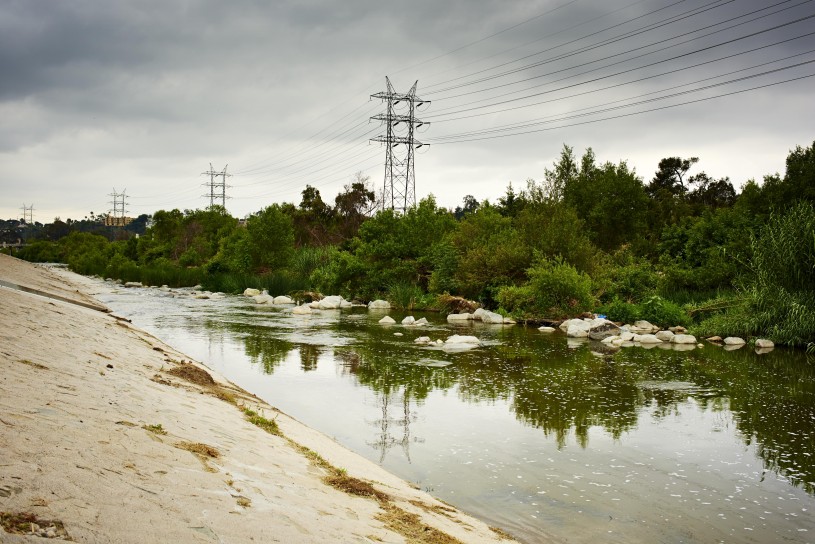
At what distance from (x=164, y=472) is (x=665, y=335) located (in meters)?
19.2

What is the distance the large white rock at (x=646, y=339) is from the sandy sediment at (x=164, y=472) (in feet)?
47.8

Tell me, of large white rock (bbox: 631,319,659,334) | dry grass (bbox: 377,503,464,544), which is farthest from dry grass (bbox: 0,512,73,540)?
large white rock (bbox: 631,319,659,334)

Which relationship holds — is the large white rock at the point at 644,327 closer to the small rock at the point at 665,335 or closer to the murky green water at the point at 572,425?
the small rock at the point at 665,335

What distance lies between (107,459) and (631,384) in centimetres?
1112

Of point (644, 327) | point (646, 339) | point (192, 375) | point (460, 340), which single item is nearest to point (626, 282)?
point (644, 327)

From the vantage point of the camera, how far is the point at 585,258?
27.8 metres

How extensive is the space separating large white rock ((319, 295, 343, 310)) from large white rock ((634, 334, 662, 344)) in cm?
1644

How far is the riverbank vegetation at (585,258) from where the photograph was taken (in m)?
19.8

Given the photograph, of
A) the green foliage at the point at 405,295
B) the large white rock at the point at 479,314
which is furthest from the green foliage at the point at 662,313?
the green foliage at the point at 405,295

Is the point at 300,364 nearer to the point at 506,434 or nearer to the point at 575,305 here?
the point at 506,434

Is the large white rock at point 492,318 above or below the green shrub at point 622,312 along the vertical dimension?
below

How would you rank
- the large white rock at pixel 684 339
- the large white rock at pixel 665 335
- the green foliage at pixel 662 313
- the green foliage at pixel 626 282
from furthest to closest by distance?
the green foliage at pixel 626 282 → the green foliage at pixel 662 313 → the large white rock at pixel 665 335 → the large white rock at pixel 684 339

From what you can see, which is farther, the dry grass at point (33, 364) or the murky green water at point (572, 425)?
the dry grass at point (33, 364)

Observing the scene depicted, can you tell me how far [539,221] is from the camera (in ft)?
95.9
